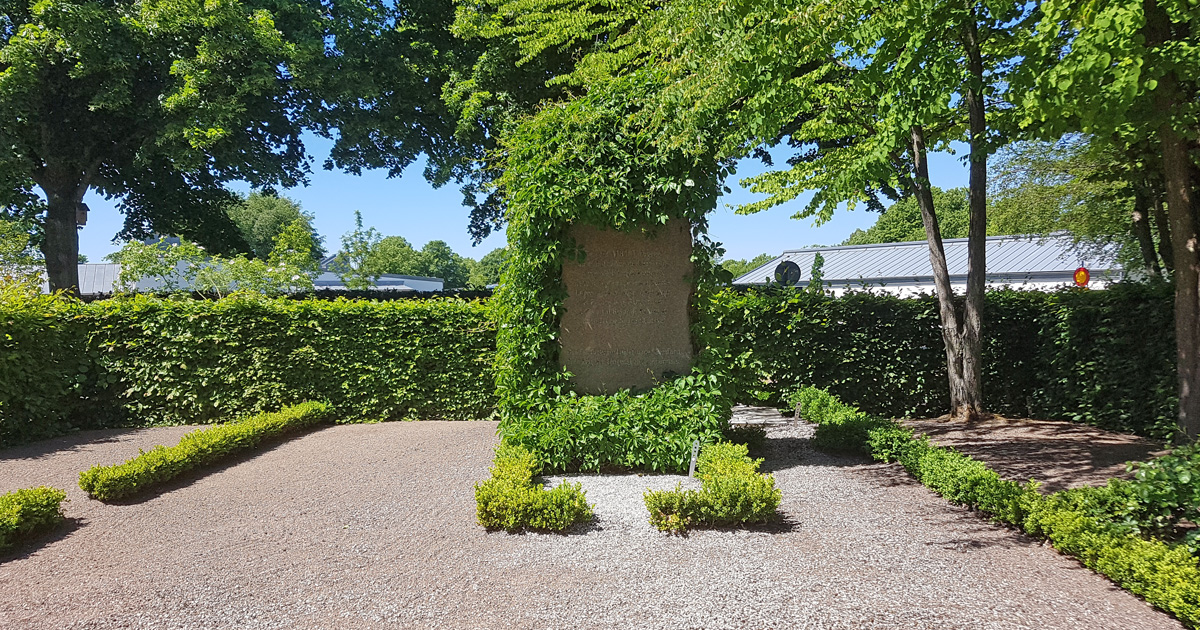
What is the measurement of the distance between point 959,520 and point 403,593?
412 centimetres

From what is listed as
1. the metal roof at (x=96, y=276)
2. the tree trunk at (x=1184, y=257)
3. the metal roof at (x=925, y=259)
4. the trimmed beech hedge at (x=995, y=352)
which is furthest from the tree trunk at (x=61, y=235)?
the tree trunk at (x=1184, y=257)

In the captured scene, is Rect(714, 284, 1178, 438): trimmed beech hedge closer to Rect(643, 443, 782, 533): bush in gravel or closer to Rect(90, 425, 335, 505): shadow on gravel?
Rect(643, 443, 782, 533): bush in gravel

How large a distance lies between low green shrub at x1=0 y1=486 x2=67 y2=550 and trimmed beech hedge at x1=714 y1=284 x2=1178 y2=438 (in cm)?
626

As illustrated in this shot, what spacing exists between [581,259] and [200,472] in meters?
4.55

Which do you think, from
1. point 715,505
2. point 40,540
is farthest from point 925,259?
point 40,540

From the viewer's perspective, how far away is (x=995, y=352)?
9062mm

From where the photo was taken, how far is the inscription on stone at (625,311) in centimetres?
693

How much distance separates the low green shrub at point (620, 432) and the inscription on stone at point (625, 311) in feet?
1.59

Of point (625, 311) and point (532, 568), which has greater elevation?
point (625, 311)

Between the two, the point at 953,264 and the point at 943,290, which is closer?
the point at 943,290

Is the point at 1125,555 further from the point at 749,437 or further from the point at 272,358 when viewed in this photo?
the point at 272,358

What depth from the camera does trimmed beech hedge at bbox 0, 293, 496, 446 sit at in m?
9.30

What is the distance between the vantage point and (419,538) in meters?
4.69

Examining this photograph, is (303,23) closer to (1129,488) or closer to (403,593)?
(403,593)
